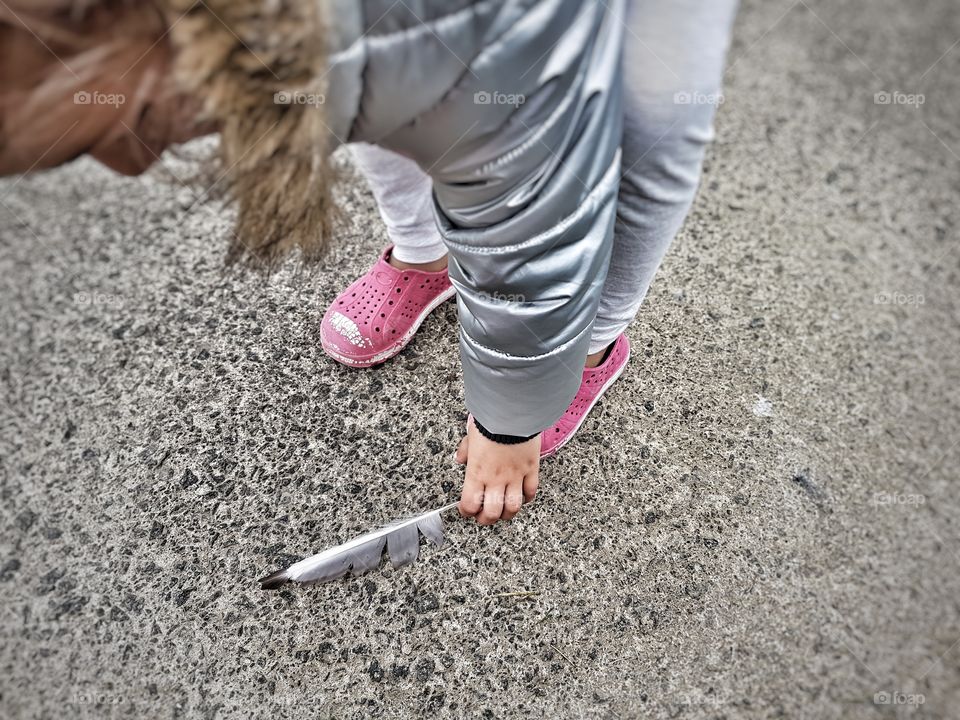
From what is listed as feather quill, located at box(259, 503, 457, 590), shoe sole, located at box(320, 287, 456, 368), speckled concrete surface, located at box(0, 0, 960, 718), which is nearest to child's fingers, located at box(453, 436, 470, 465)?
speckled concrete surface, located at box(0, 0, 960, 718)

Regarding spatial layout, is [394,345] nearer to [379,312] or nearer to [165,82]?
[379,312]

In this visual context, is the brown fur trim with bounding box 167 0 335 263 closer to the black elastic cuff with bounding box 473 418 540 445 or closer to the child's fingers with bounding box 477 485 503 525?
the black elastic cuff with bounding box 473 418 540 445

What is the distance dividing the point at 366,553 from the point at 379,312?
0.56m

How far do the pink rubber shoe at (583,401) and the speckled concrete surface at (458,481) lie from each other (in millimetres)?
48

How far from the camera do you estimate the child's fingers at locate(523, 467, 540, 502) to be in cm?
136

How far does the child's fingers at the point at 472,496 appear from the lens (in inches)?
52.8

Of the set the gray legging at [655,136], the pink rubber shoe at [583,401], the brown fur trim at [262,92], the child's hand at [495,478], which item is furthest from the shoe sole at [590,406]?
the brown fur trim at [262,92]

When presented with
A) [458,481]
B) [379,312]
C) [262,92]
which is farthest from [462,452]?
[262,92]

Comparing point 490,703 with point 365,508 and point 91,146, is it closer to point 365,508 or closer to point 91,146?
point 365,508

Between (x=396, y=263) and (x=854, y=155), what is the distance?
4.88 ft

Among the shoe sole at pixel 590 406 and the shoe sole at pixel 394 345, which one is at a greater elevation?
the shoe sole at pixel 394 345

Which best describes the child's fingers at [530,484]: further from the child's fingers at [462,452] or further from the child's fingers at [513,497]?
the child's fingers at [462,452]

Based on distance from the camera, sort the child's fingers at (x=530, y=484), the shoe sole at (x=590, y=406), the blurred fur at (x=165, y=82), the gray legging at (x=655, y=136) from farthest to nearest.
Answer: the shoe sole at (x=590, y=406)
the child's fingers at (x=530, y=484)
the gray legging at (x=655, y=136)
the blurred fur at (x=165, y=82)

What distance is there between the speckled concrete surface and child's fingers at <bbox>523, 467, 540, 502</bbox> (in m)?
0.04
